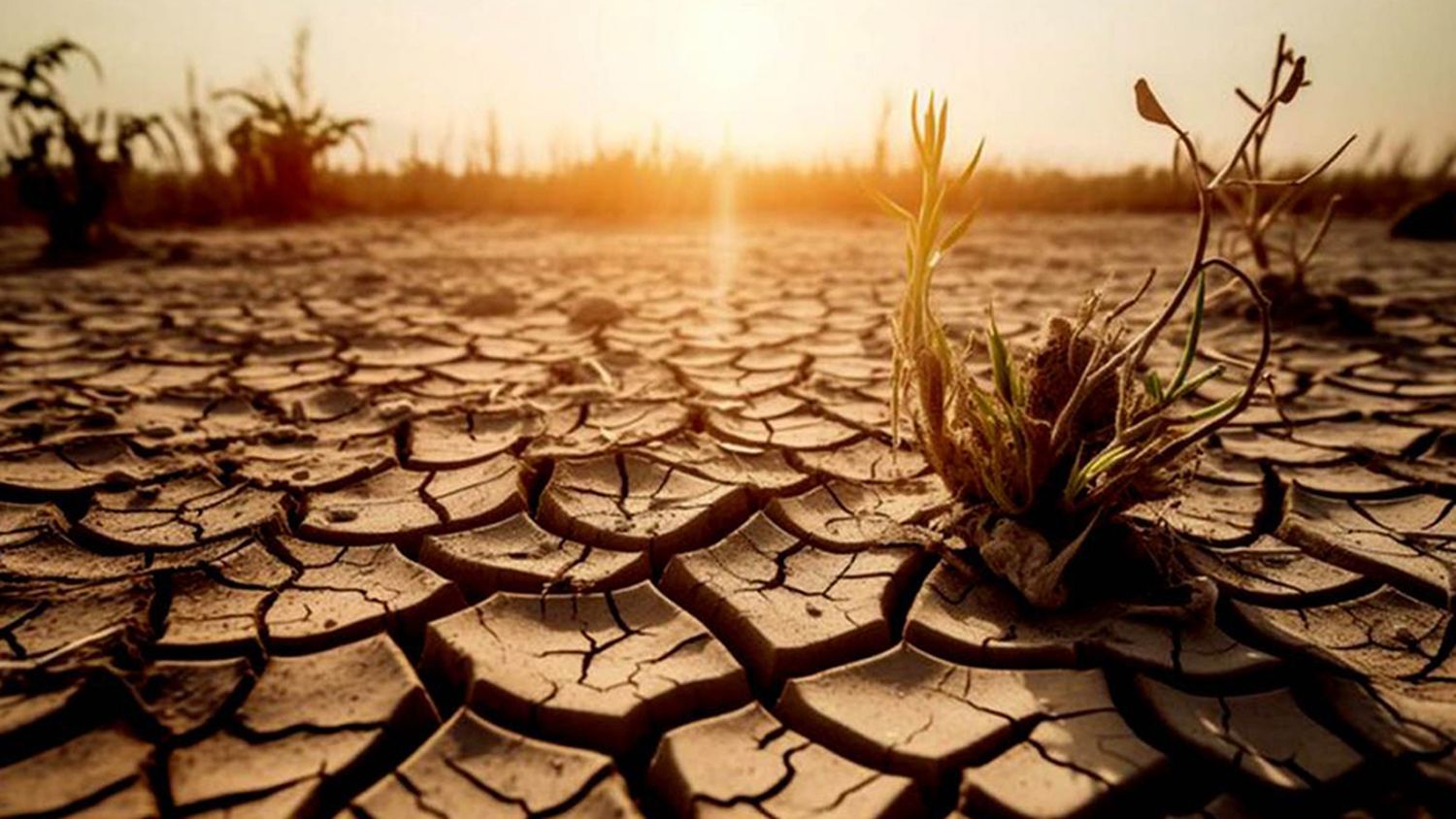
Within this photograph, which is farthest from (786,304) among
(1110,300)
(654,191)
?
(654,191)

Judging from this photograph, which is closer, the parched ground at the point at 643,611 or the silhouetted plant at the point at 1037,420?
the parched ground at the point at 643,611

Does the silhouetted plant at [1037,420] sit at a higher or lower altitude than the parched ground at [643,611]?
higher

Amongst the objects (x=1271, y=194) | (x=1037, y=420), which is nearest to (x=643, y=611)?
(x=1037, y=420)

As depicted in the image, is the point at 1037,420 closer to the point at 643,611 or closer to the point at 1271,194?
the point at 643,611

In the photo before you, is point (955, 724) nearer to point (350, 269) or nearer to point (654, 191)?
point (350, 269)

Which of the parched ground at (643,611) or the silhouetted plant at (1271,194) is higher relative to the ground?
the silhouetted plant at (1271,194)
